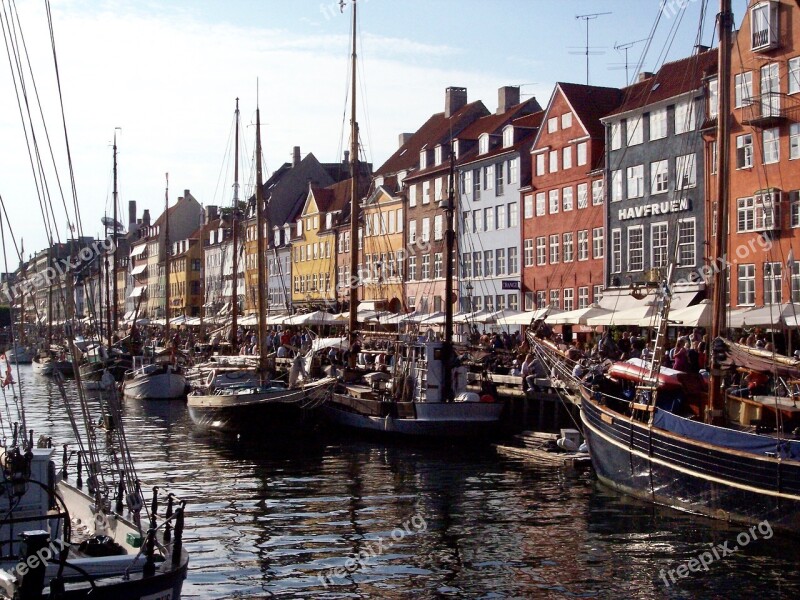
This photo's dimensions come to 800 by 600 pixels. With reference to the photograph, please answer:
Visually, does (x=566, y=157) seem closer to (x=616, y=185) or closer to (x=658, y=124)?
(x=616, y=185)

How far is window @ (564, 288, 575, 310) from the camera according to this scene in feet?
198

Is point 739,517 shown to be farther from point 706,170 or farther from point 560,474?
point 706,170

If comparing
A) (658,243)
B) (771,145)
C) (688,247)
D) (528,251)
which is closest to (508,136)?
(528,251)

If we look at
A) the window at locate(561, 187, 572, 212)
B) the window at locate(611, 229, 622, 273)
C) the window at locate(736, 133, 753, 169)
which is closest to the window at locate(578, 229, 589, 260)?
the window at locate(561, 187, 572, 212)

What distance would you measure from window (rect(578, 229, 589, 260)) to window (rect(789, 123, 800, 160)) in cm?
1620

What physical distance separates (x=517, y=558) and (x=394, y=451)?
15.5 metres

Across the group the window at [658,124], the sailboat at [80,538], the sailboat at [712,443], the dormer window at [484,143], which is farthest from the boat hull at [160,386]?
the sailboat at [80,538]

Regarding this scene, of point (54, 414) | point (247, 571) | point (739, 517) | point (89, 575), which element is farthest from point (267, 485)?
point (54, 414)

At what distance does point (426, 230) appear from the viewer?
76312 mm

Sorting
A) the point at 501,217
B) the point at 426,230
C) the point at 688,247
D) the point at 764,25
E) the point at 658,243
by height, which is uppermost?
the point at 764,25

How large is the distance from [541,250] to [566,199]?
3.73m

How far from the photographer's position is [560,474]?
91.6 feet

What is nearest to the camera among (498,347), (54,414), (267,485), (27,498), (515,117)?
(27,498)

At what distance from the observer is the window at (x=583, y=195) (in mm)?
59191
